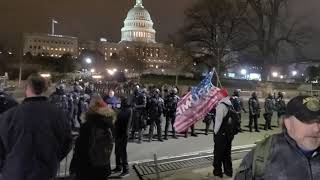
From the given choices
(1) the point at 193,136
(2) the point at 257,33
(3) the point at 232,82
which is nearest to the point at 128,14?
(3) the point at 232,82

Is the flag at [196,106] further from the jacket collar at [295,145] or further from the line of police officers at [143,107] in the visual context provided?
the jacket collar at [295,145]

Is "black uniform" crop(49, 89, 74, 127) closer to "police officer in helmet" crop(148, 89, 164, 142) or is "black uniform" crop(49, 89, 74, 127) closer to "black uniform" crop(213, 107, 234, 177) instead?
"police officer in helmet" crop(148, 89, 164, 142)

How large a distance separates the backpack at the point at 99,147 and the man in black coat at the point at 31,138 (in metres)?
1.77

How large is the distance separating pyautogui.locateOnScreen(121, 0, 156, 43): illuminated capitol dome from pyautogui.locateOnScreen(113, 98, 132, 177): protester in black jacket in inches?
5169

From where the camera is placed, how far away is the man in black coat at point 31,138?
15.3ft

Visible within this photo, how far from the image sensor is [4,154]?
185 inches

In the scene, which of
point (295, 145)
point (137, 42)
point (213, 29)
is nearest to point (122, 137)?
point (295, 145)

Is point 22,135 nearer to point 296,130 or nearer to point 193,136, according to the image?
point 296,130

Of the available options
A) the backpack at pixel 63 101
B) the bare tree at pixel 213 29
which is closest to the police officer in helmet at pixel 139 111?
the backpack at pixel 63 101

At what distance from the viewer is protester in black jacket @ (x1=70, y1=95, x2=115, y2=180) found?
6.71 m

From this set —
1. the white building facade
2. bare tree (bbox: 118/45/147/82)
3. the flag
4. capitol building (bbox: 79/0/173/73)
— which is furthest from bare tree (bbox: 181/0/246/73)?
the white building facade

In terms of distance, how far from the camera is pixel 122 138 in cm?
1070

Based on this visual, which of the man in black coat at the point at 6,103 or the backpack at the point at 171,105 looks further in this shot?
the backpack at the point at 171,105

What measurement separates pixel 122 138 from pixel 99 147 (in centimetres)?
394
